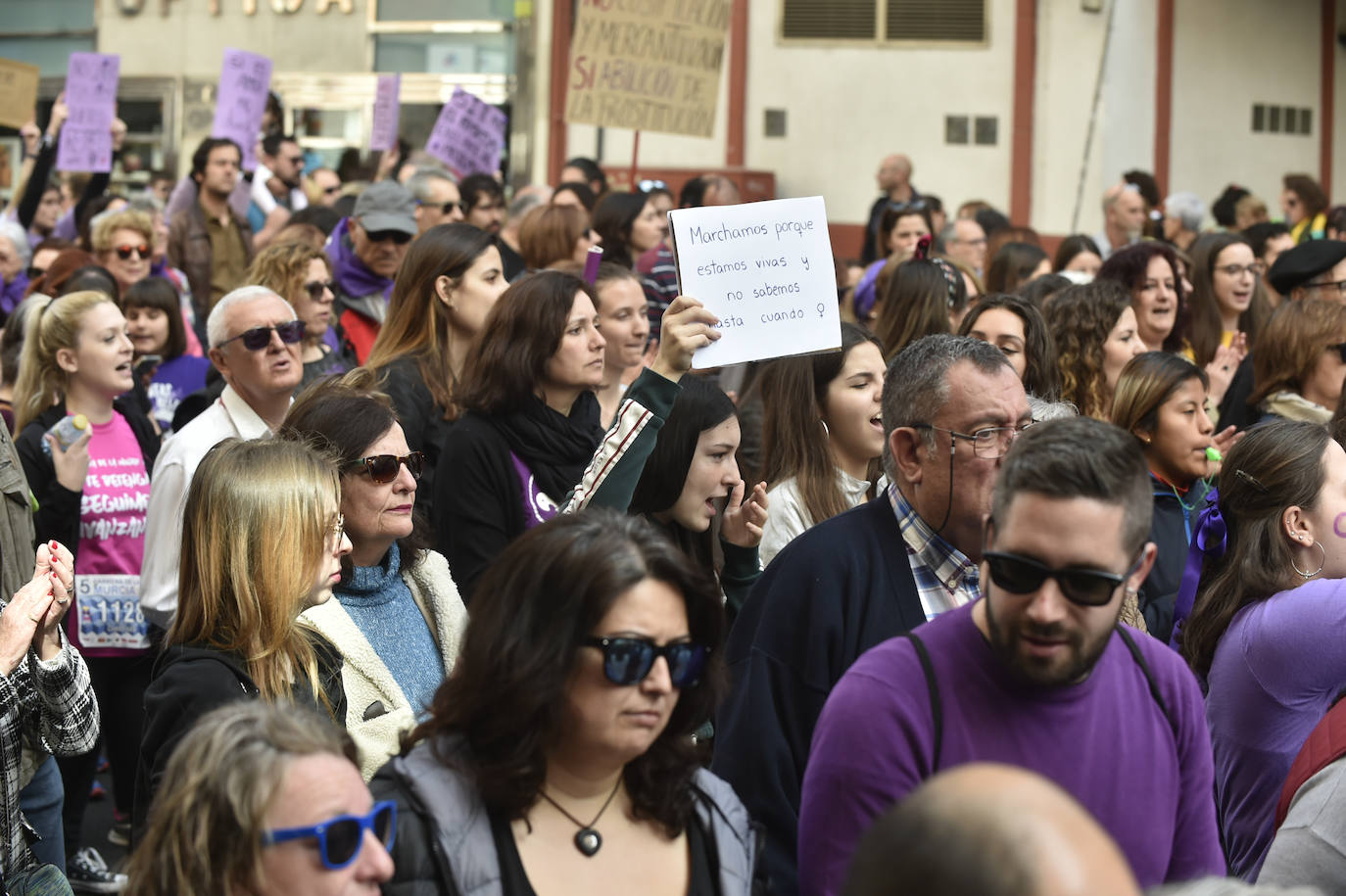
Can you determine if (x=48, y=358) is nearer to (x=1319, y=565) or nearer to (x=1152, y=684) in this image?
(x=1319, y=565)

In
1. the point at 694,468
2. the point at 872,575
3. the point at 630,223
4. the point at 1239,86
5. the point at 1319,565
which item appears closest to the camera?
the point at 872,575

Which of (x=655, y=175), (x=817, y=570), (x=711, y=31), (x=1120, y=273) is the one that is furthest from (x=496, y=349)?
(x=655, y=175)

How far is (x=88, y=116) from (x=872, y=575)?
29.1 feet

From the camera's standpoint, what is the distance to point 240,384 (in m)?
5.23

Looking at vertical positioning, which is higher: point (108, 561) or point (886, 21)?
point (886, 21)


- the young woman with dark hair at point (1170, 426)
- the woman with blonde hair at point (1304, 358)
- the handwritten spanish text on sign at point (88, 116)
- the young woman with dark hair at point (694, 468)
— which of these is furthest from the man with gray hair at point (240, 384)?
the handwritten spanish text on sign at point (88, 116)

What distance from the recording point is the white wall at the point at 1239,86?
1869 cm

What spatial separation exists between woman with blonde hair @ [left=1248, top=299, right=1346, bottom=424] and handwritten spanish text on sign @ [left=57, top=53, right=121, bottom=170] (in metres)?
7.46

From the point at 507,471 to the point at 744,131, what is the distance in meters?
14.6

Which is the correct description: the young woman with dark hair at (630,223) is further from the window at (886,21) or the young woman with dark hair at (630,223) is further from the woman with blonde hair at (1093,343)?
the window at (886,21)

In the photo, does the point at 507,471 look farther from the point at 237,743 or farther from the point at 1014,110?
the point at 1014,110

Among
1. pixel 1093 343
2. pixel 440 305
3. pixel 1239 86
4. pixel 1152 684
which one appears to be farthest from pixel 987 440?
pixel 1239 86

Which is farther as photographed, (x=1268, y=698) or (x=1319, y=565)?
(x=1319, y=565)

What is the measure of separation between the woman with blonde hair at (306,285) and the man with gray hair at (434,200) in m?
2.07
